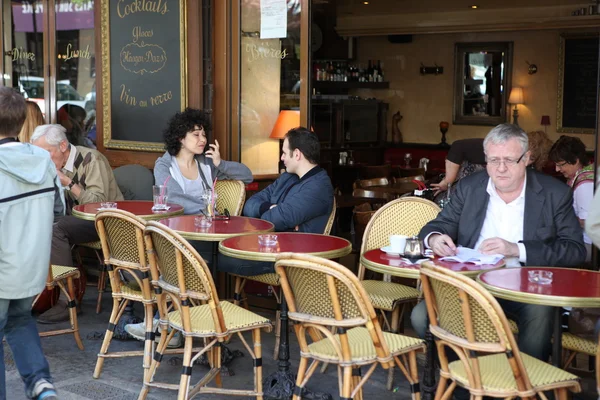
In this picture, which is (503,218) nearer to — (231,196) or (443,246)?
(443,246)

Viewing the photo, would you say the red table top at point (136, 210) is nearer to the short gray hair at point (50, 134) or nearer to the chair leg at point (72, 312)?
the chair leg at point (72, 312)

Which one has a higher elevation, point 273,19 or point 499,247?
point 273,19

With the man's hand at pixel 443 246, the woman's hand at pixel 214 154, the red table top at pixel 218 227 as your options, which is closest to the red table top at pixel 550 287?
the man's hand at pixel 443 246

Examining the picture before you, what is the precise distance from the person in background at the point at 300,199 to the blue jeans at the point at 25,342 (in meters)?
1.50

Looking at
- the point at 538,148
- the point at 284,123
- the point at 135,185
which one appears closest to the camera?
the point at 284,123

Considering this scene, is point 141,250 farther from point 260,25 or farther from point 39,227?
point 260,25

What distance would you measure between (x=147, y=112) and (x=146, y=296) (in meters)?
2.59

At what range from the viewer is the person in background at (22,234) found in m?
3.59

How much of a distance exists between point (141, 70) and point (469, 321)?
4.37m

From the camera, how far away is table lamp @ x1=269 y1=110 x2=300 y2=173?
19.7 ft

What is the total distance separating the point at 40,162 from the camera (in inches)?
147

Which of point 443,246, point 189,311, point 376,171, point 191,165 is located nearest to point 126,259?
point 189,311

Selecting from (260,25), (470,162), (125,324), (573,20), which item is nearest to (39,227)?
(125,324)

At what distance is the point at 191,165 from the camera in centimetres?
583
